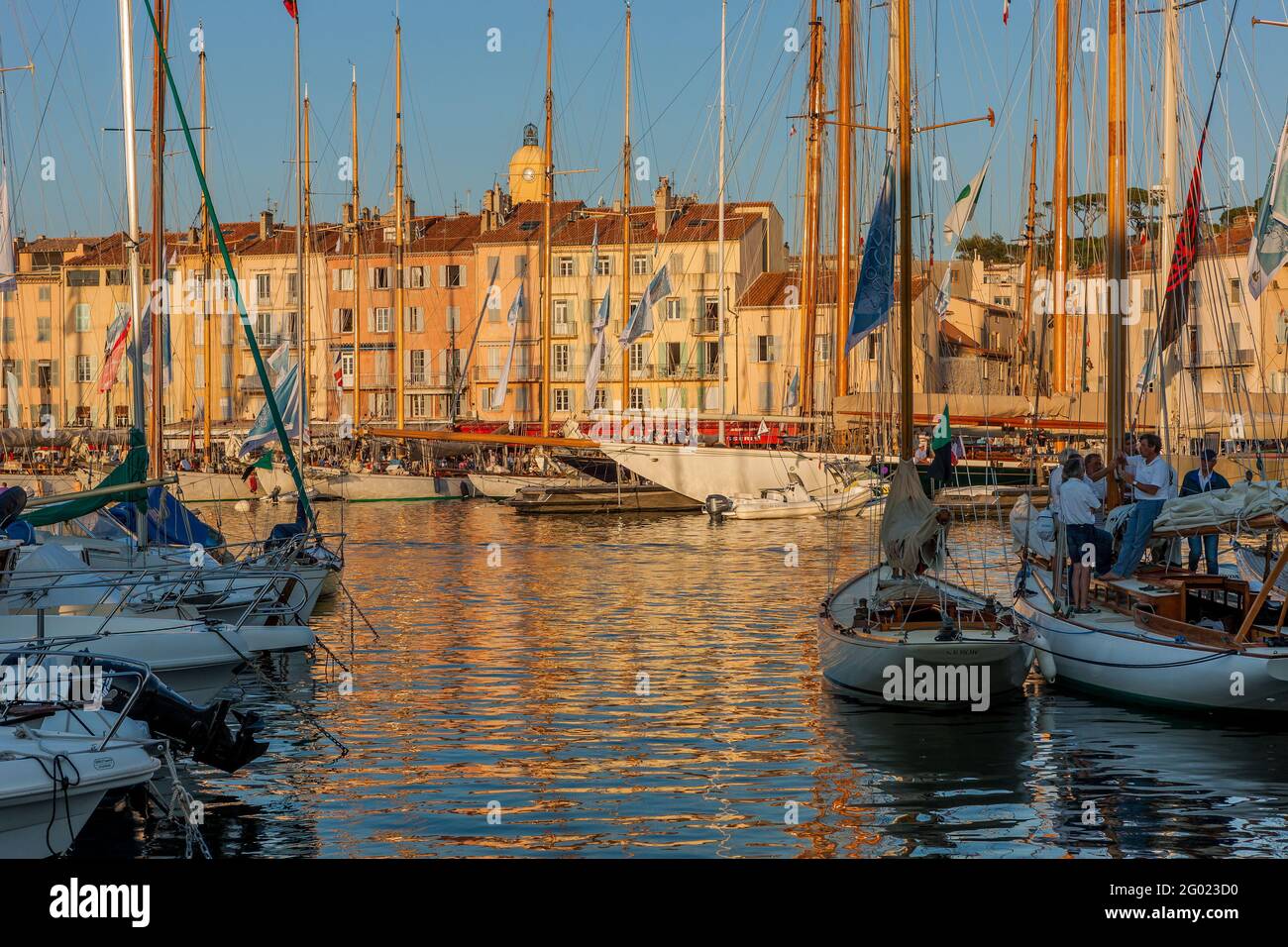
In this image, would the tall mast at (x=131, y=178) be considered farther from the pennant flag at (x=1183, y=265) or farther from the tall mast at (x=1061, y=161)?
the tall mast at (x=1061, y=161)

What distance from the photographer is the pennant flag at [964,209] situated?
44.2 m

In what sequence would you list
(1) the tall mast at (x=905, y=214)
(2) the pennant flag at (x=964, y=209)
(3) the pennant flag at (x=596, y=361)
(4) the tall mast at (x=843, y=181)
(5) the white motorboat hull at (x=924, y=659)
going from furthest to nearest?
(3) the pennant flag at (x=596, y=361), (2) the pennant flag at (x=964, y=209), (4) the tall mast at (x=843, y=181), (1) the tall mast at (x=905, y=214), (5) the white motorboat hull at (x=924, y=659)

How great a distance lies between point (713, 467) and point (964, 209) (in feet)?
48.4

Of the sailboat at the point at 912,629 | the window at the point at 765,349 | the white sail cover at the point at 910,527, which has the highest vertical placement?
the window at the point at 765,349

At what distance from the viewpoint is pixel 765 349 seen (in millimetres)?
83625

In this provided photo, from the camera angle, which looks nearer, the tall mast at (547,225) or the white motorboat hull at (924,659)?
the white motorboat hull at (924,659)

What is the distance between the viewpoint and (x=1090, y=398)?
37.2 m

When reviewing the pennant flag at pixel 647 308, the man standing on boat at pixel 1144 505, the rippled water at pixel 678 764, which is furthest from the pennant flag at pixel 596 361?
the man standing on boat at pixel 1144 505

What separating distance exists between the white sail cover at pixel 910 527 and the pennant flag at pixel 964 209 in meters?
25.9
